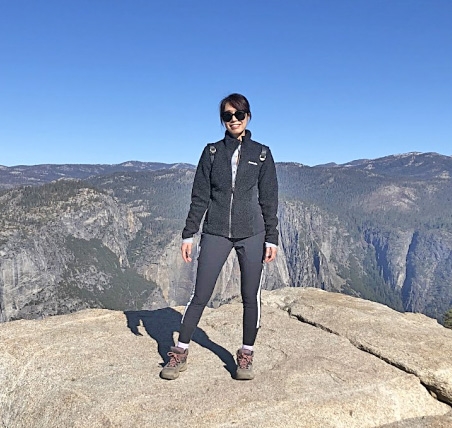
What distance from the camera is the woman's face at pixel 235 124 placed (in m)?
7.62

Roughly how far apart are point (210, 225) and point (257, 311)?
6.11 ft

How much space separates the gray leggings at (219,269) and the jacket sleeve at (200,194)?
12.8 inches

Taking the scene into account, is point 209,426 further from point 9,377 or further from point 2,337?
point 2,337

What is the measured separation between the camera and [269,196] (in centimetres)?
809

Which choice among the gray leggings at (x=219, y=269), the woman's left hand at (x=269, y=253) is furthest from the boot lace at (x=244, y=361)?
the woman's left hand at (x=269, y=253)

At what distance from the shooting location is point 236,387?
25.8 feet

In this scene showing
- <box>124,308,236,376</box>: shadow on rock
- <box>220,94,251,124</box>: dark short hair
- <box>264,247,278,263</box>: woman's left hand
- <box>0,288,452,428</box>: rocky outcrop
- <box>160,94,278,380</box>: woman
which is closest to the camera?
<box>0,288,452,428</box>: rocky outcrop

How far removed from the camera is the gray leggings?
8.00m

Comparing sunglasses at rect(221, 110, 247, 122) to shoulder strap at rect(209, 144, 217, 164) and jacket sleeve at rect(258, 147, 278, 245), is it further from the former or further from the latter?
jacket sleeve at rect(258, 147, 278, 245)

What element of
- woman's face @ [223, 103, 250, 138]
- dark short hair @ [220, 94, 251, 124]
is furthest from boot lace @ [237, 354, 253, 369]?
dark short hair @ [220, 94, 251, 124]

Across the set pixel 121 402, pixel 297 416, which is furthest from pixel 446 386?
pixel 121 402

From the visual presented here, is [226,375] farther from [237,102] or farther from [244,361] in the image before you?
[237,102]

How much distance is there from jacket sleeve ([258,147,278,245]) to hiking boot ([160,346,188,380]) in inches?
106

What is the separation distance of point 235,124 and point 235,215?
1.60m
